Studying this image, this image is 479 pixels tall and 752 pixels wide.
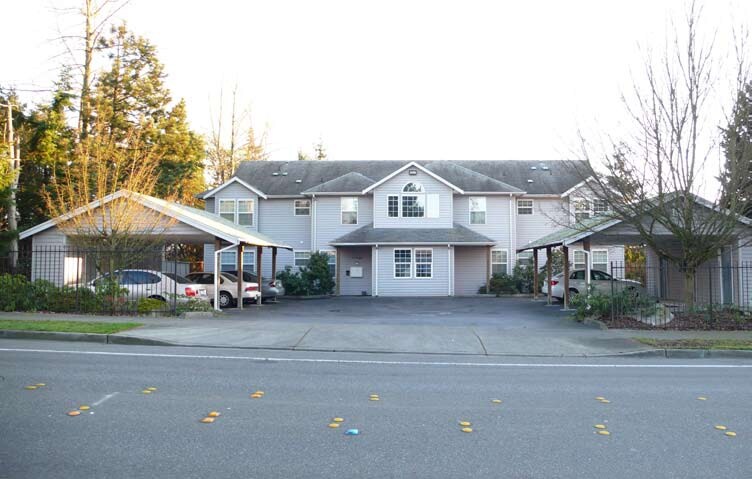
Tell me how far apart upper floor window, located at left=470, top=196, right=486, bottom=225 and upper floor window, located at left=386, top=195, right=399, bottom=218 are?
4113 millimetres

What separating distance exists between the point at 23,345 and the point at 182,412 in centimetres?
683

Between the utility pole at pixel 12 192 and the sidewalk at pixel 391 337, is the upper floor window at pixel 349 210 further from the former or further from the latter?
the sidewalk at pixel 391 337

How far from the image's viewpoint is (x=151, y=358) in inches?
420

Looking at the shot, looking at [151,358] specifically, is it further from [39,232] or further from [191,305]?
[39,232]

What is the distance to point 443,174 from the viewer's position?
34688 millimetres

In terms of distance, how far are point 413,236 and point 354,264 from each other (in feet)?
12.6

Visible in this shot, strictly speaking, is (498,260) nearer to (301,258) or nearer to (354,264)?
(354,264)

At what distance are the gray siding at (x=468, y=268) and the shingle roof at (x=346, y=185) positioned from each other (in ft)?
19.5

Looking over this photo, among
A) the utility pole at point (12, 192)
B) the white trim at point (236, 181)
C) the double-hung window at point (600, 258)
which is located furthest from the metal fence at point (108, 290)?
the double-hung window at point (600, 258)

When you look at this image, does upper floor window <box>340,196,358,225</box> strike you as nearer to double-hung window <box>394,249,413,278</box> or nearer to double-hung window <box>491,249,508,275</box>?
double-hung window <box>394,249,413,278</box>

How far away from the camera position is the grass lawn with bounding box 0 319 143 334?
44.0ft

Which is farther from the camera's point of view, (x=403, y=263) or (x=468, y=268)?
(x=468, y=268)

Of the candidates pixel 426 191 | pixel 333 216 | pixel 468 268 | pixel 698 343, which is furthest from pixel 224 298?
pixel 698 343

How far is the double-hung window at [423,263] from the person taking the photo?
30.7 metres
